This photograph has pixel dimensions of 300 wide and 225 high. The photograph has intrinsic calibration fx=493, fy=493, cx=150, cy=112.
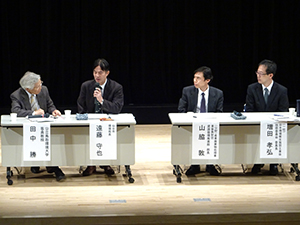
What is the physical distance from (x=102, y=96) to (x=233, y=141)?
1.47m

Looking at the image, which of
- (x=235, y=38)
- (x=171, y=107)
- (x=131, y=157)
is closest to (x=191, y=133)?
(x=131, y=157)

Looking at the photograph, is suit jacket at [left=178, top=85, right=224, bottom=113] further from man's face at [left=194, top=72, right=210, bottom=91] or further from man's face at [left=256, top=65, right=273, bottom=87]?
man's face at [left=256, top=65, right=273, bottom=87]

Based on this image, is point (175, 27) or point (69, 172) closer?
point (69, 172)

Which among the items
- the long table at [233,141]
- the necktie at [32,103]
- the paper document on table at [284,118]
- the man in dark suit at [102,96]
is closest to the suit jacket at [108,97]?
the man in dark suit at [102,96]

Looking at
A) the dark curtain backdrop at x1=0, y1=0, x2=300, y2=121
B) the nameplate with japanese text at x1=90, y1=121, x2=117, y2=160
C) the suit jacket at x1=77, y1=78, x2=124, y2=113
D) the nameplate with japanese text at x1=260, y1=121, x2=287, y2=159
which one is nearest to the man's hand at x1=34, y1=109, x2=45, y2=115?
the suit jacket at x1=77, y1=78, x2=124, y2=113

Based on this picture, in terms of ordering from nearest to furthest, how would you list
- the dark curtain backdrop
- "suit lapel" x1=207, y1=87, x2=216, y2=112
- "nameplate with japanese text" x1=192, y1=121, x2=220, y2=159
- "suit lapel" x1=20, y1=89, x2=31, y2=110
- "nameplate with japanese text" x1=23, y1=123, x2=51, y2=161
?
"nameplate with japanese text" x1=23, y1=123, x2=51, y2=161
"nameplate with japanese text" x1=192, y1=121, x2=220, y2=159
"suit lapel" x1=20, y1=89, x2=31, y2=110
"suit lapel" x1=207, y1=87, x2=216, y2=112
the dark curtain backdrop

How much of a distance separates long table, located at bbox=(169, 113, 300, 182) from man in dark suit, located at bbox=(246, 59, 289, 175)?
504 millimetres

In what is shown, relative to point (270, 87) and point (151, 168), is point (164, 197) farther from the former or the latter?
point (270, 87)

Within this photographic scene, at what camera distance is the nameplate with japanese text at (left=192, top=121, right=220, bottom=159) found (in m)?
4.70

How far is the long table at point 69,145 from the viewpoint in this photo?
15.3ft

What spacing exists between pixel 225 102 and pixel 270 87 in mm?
2796

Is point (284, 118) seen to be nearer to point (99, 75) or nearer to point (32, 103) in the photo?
point (99, 75)

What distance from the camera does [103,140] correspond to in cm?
468

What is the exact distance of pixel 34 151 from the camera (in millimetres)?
4625
